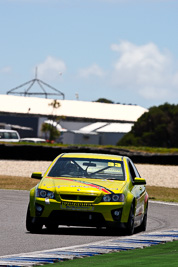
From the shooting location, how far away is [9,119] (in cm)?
12769

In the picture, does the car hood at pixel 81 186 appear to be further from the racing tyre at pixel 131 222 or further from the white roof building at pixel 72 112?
the white roof building at pixel 72 112

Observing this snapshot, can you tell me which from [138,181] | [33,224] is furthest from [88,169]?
[33,224]

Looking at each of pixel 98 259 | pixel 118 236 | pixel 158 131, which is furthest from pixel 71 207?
pixel 158 131

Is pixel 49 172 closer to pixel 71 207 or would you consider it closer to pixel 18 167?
pixel 71 207

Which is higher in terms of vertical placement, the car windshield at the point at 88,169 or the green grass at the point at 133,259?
the car windshield at the point at 88,169

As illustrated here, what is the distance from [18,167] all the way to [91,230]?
26500 mm

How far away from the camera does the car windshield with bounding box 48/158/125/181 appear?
13773 mm

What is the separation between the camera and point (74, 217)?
498 inches

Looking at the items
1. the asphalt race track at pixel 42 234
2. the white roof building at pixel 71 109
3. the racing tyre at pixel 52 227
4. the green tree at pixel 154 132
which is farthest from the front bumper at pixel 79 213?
the white roof building at pixel 71 109

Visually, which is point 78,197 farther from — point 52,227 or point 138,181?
point 138,181

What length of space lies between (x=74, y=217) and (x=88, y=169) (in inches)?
69.0

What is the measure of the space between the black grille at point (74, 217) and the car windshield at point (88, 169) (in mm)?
1143

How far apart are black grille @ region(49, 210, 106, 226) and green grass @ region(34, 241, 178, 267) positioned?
2.20 m

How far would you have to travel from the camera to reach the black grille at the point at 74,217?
12641 mm
